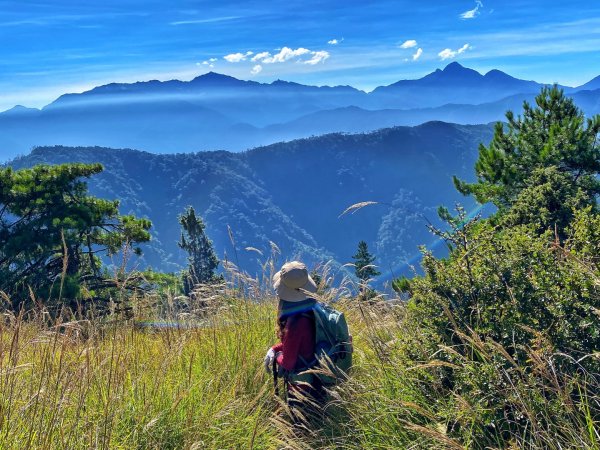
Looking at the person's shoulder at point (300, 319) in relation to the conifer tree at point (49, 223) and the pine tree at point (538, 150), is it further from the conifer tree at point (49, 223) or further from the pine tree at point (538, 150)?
the conifer tree at point (49, 223)

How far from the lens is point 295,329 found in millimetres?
3619

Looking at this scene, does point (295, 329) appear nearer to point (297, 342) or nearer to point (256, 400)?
point (297, 342)

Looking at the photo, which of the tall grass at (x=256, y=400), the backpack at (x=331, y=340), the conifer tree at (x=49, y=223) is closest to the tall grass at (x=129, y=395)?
the tall grass at (x=256, y=400)

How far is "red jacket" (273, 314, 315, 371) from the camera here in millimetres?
3543

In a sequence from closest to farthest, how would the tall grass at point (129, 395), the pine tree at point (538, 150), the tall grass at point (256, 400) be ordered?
the tall grass at point (256, 400) < the tall grass at point (129, 395) < the pine tree at point (538, 150)

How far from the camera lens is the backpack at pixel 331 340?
11.9ft

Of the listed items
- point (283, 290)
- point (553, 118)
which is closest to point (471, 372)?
point (283, 290)

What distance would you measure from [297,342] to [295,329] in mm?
88

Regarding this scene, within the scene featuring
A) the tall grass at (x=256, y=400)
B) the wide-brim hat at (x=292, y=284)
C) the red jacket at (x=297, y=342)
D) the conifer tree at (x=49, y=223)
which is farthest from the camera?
the conifer tree at (x=49, y=223)

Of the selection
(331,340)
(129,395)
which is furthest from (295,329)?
(129,395)

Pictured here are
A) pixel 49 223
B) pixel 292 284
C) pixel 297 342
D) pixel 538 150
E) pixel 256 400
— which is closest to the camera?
pixel 256 400

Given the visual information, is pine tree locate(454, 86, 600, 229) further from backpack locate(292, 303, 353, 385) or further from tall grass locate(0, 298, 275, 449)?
tall grass locate(0, 298, 275, 449)

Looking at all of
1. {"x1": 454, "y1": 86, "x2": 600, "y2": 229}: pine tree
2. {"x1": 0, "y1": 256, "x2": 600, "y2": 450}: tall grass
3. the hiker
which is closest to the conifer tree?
{"x1": 454, "y1": 86, "x2": 600, "y2": 229}: pine tree

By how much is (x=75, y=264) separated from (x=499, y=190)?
43.3 feet
